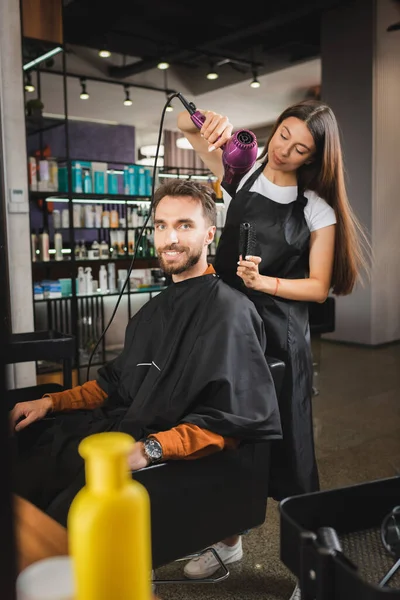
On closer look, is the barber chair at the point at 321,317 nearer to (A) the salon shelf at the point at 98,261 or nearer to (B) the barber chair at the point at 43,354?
(A) the salon shelf at the point at 98,261

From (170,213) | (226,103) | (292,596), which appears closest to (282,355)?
(170,213)

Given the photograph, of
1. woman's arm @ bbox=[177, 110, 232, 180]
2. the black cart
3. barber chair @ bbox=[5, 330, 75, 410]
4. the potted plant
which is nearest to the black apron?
woman's arm @ bbox=[177, 110, 232, 180]

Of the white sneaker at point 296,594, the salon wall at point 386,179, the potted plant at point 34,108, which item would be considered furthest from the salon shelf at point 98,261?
the white sneaker at point 296,594

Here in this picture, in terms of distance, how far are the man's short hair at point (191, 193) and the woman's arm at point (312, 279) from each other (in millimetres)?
195

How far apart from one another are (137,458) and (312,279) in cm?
82

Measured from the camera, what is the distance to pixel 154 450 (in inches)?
51.3

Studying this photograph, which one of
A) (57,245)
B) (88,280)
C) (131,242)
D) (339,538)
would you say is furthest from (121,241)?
(339,538)

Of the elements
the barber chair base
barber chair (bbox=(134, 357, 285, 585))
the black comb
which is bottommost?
the barber chair base

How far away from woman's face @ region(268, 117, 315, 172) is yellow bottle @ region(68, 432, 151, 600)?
142 cm

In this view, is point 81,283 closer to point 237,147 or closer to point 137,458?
point 237,147

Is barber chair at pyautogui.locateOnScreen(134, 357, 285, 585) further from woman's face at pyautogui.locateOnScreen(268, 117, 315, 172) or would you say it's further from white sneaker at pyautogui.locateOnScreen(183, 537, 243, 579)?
→ woman's face at pyautogui.locateOnScreen(268, 117, 315, 172)

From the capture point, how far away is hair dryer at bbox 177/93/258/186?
1687mm

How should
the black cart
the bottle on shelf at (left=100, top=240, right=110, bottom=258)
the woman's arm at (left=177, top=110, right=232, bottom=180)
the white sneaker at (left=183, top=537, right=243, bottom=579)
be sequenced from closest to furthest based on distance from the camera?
the black cart
the woman's arm at (left=177, top=110, right=232, bottom=180)
the white sneaker at (left=183, top=537, right=243, bottom=579)
the bottle on shelf at (left=100, top=240, right=110, bottom=258)

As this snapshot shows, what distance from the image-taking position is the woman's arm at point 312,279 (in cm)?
172
